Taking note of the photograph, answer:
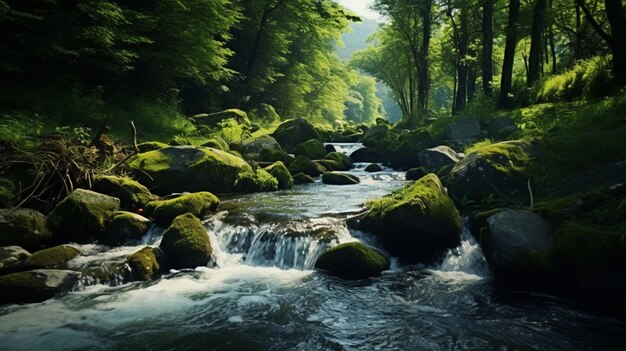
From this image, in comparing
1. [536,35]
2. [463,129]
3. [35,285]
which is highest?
[536,35]

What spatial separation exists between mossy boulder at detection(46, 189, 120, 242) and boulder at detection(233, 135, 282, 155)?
8.18m

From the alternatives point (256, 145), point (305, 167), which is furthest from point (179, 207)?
point (256, 145)

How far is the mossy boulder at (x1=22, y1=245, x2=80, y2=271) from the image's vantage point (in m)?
6.45

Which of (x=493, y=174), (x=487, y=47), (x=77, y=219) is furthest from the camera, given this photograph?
(x=487, y=47)

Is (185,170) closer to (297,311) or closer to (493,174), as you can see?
(297,311)

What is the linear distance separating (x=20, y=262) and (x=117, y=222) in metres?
1.95

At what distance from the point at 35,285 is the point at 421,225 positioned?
6313 mm

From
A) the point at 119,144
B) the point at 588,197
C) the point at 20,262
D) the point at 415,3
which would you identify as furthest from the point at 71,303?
the point at 415,3

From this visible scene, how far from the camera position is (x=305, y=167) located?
15781mm

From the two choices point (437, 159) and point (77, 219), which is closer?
point (77, 219)

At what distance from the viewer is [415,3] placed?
90.6 feet

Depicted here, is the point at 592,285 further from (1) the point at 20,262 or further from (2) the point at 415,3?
(2) the point at 415,3

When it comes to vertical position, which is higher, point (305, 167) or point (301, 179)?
point (305, 167)

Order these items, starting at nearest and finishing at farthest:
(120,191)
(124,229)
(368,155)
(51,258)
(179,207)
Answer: (51,258) < (124,229) < (179,207) < (120,191) < (368,155)
